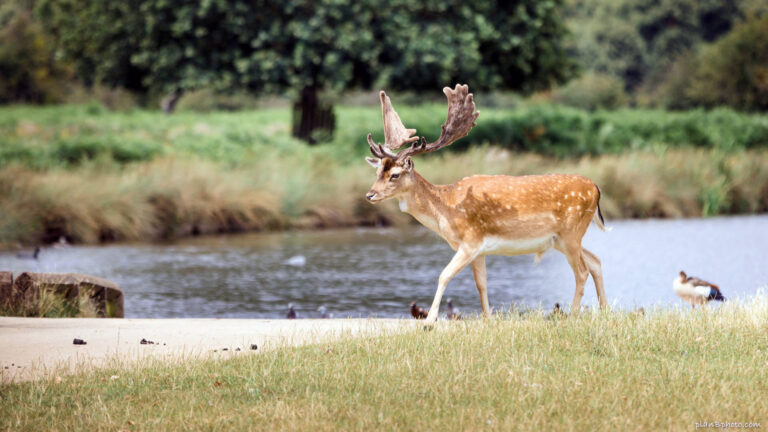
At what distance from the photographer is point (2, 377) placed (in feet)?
24.7

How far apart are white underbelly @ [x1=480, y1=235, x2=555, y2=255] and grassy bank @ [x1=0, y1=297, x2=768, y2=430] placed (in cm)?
88

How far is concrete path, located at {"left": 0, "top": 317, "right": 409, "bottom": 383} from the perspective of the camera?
26.5ft

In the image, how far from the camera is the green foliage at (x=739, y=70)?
49.8m

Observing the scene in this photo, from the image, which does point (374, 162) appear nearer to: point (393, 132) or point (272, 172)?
point (393, 132)

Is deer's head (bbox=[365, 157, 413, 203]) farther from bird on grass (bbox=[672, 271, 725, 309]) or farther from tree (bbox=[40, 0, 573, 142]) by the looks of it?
tree (bbox=[40, 0, 573, 142])

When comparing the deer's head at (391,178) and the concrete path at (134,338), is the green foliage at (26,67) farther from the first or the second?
the deer's head at (391,178)

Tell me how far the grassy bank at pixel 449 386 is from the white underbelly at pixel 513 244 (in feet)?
2.88

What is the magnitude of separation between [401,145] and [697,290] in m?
4.50

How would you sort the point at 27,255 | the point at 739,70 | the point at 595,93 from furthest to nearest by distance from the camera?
the point at 595,93 → the point at 739,70 → the point at 27,255

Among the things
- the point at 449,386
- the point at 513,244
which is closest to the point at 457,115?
the point at 513,244

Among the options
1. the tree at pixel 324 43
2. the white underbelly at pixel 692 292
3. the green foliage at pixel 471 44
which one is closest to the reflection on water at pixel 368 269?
the white underbelly at pixel 692 292

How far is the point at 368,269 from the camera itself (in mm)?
17734

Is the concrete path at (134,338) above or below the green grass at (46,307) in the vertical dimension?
above

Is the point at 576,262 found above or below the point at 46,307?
above
